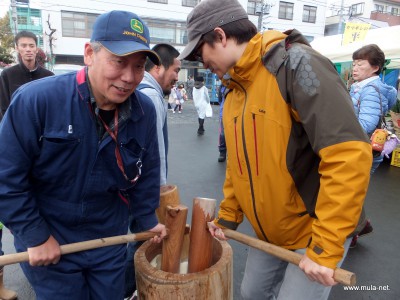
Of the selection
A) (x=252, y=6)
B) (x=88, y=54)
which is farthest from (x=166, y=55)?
(x=252, y=6)

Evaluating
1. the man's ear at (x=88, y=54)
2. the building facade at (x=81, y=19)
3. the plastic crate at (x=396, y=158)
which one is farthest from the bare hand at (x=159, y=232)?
the building facade at (x=81, y=19)

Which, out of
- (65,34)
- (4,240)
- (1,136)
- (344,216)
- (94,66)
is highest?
(65,34)

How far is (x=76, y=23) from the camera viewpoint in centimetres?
2714

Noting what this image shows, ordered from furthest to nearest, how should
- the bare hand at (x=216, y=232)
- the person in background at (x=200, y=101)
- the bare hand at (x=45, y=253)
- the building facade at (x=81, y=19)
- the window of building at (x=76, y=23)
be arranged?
the window of building at (x=76, y=23), the building facade at (x=81, y=19), the person in background at (x=200, y=101), the bare hand at (x=216, y=232), the bare hand at (x=45, y=253)

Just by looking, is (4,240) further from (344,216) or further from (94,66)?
(344,216)

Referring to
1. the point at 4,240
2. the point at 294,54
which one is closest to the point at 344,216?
the point at 294,54

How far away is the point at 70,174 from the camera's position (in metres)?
1.60

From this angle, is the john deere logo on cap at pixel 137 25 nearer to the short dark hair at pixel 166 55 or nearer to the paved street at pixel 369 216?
the short dark hair at pixel 166 55

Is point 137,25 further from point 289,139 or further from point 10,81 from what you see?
point 10,81

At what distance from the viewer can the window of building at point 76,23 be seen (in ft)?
87.7

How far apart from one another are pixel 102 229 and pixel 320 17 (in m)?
37.7

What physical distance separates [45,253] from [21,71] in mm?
2384

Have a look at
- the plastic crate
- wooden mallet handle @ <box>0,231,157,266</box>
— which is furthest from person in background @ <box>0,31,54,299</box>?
the plastic crate

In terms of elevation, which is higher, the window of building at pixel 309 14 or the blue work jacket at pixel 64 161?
the window of building at pixel 309 14
